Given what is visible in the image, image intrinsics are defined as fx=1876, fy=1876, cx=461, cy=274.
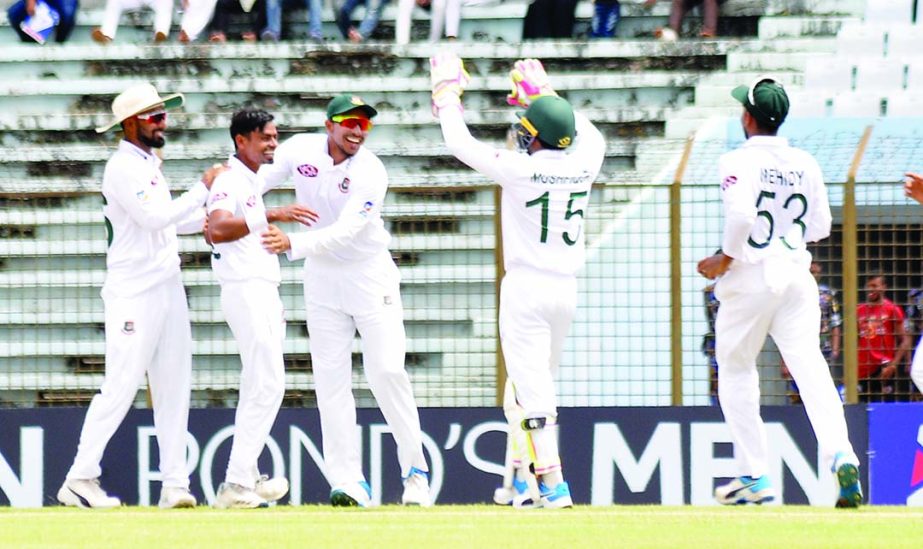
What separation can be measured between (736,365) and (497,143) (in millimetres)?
5670

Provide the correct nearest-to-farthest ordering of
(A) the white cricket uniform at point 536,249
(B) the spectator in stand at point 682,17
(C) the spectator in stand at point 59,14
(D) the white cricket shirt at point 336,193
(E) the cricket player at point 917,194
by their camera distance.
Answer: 1. (E) the cricket player at point 917,194
2. (A) the white cricket uniform at point 536,249
3. (D) the white cricket shirt at point 336,193
4. (B) the spectator in stand at point 682,17
5. (C) the spectator in stand at point 59,14

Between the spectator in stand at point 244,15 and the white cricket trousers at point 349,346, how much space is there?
6.35 m

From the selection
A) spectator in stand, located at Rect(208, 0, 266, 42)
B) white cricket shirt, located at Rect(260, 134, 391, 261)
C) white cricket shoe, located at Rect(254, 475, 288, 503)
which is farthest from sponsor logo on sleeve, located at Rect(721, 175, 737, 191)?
spectator in stand, located at Rect(208, 0, 266, 42)

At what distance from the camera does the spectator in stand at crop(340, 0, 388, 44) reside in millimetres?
15359

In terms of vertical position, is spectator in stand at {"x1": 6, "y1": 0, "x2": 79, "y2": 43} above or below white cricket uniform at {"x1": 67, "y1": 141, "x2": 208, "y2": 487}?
above

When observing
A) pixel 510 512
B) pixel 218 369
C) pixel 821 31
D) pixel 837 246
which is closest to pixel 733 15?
pixel 821 31

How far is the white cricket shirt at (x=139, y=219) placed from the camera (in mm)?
9000

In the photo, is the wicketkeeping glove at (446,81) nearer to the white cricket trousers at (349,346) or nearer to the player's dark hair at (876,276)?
the white cricket trousers at (349,346)

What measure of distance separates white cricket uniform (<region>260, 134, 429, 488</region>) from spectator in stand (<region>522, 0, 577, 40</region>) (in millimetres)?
6011

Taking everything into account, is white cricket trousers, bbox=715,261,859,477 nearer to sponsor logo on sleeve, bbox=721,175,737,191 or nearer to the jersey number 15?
sponsor logo on sleeve, bbox=721,175,737,191

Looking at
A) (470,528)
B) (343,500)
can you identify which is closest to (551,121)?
(470,528)

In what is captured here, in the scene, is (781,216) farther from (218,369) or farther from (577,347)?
(218,369)

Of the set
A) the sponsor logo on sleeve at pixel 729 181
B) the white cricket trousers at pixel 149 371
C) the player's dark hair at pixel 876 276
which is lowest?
the white cricket trousers at pixel 149 371

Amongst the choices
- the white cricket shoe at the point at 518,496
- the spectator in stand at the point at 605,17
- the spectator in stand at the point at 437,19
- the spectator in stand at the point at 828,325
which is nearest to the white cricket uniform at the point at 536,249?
the white cricket shoe at the point at 518,496
